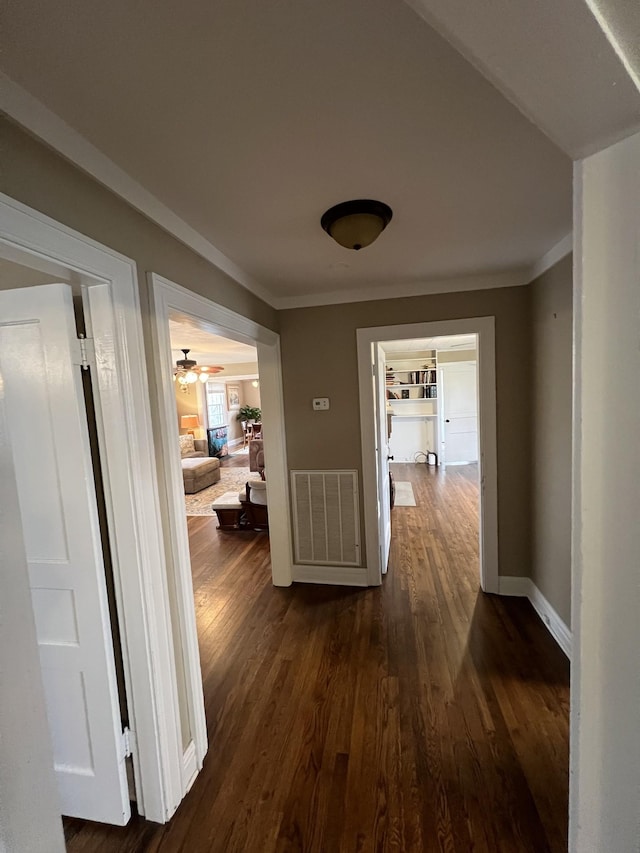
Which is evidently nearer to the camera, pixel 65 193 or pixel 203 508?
pixel 65 193

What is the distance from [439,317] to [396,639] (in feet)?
7.16

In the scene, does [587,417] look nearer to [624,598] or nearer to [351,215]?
[624,598]

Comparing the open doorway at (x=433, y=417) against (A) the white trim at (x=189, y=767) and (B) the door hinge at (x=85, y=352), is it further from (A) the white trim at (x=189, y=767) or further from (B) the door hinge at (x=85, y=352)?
(B) the door hinge at (x=85, y=352)

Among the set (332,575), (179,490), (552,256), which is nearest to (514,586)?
(332,575)

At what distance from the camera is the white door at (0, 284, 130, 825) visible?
1177mm

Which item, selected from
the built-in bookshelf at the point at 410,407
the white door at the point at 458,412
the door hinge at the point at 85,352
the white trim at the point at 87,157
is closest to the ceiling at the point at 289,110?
the white trim at the point at 87,157

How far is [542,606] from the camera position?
93.0 inches

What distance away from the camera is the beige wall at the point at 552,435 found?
195 centimetres

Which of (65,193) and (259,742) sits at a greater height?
(65,193)

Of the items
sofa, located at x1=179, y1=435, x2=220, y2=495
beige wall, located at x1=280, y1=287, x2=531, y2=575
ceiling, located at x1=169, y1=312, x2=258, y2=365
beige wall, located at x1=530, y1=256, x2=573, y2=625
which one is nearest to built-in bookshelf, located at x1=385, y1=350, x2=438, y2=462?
ceiling, located at x1=169, y1=312, x2=258, y2=365

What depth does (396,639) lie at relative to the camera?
2252mm

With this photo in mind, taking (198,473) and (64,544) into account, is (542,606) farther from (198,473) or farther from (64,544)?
(198,473)

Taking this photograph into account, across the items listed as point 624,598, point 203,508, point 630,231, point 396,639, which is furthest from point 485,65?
point 203,508

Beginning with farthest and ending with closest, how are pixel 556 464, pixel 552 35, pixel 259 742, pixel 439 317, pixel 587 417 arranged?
pixel 439 317 → pixel 556 464 → pixel 259 742 → pixel 587 417 → pixel 552 35
